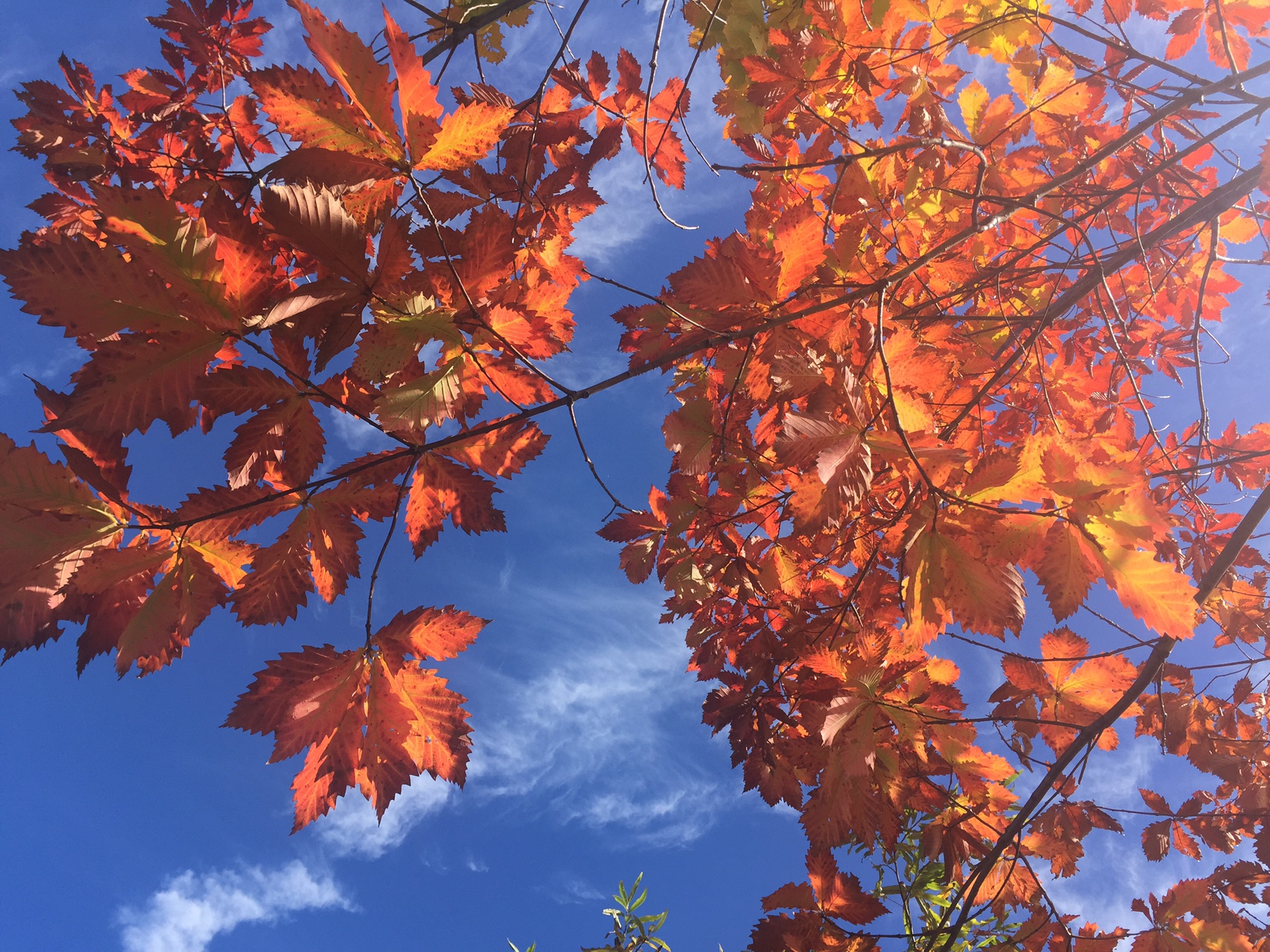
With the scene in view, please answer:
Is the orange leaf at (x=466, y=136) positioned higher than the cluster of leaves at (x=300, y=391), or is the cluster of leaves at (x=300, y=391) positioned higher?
the orange leaf at (x=466, y=136)

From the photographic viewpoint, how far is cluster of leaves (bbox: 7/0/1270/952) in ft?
2.96

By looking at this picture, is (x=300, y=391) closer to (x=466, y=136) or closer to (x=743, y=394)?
(x=466, y=136)

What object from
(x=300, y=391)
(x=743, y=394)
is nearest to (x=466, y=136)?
(x=300, y=391)

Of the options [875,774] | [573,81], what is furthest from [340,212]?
[875,774]

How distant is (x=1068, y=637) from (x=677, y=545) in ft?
4.01

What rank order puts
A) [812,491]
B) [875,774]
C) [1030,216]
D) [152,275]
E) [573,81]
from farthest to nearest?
[1030,216] → [875,774] → [573,81] → [812,491] → [152,275]

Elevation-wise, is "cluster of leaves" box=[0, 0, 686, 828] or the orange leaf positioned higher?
the orange leaf

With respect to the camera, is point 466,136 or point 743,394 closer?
point 466,136

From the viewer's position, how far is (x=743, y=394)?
1.84 meters

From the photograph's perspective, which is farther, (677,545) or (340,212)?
(677,545)

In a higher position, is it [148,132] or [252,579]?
[148,132]

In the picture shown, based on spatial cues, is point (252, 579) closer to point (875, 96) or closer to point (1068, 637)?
point (1068, 637)

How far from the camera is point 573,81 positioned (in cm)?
163

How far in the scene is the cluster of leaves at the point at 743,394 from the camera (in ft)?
2.96
